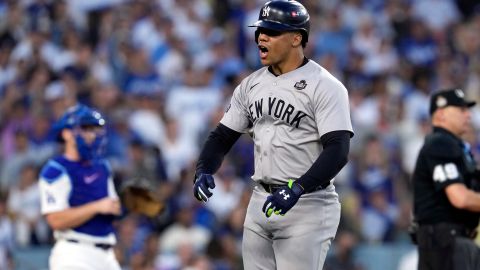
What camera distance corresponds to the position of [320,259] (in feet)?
19.4

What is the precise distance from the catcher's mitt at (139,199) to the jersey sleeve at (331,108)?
277 centimetres

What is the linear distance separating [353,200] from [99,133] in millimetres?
5039

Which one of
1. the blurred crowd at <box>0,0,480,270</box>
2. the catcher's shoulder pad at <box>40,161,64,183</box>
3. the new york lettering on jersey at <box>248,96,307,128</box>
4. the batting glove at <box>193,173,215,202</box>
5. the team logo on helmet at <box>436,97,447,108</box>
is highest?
the new york lettering on jersey at <box>248,96,307,128</box>

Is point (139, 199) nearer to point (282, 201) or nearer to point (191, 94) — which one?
point (282, 201)

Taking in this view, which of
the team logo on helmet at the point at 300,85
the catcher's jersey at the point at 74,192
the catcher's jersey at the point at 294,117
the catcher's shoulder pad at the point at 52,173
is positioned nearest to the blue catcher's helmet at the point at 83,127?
the catcher's jersey at the point at 74,192

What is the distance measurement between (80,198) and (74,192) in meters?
0.06

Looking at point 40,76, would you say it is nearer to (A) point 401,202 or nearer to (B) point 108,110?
(B) point 108,110

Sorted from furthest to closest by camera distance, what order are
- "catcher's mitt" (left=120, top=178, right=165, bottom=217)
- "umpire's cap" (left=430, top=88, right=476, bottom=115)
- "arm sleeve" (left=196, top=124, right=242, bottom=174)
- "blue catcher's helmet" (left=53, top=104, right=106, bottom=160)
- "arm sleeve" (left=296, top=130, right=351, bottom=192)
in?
"catcher's mitt" (left=120, top=178, right=165, bottom=217), "blue catcher's helmet" (left=53, top=104, right=106, bottom=160), "umpire's cap" (left=430, top=88, right=476, bottom=115), "arm sleeve" (left=196, top=124, right=242, bottom=174), "arm sleeve" (left=296, top=130, right=351, bottom=192)

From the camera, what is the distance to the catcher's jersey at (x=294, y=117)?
18.8 ft

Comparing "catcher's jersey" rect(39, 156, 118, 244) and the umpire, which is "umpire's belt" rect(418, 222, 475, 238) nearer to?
the umpire

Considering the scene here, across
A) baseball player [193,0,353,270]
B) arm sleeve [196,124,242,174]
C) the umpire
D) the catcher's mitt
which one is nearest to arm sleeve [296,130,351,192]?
baseball player [193,0,353,270]

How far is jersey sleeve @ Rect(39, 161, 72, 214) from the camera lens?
301 inches

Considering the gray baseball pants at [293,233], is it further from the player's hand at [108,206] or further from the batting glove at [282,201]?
the player's hand at [108,206]

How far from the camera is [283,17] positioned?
5.80m
